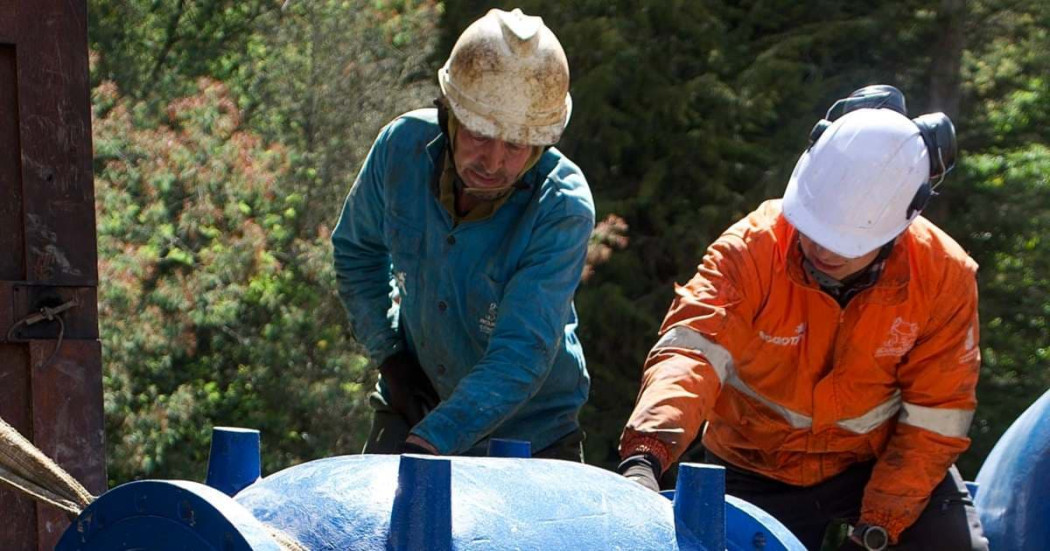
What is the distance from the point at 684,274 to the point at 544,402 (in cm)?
842

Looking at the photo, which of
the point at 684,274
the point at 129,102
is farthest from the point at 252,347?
the point at 684,274

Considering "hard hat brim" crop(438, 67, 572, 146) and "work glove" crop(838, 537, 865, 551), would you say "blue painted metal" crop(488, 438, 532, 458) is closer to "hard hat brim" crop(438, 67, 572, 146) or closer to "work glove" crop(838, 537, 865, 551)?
"hard hat brim" crop(438, 67, 572, 146)

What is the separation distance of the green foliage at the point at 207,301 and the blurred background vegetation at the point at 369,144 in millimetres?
19

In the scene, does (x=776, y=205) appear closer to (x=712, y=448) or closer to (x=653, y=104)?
(x=712, y=448)

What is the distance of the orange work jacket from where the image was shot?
13.0 ft

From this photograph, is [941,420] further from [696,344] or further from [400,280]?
[400,280]

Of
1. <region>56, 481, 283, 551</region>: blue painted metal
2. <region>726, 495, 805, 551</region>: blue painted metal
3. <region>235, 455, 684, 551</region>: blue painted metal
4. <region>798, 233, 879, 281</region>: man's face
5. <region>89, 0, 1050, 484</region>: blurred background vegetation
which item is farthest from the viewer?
<region>89, 0, 1050, 484</region>: blurred background vegetation

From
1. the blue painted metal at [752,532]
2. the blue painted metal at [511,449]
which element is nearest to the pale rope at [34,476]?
the blue painted metal at [511,449]

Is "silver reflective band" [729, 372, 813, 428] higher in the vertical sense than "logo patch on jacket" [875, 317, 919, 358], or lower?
lower

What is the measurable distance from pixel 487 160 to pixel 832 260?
36.2 inches

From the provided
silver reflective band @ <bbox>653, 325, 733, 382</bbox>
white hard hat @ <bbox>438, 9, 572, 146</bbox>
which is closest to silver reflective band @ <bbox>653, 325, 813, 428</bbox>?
silver reflective band @ <bbox>653, 325, 733, 382</bbox>

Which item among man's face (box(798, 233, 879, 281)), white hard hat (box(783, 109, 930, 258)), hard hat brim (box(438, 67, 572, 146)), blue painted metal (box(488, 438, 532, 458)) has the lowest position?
blue painted metal (box(488, 438, 532, 458))

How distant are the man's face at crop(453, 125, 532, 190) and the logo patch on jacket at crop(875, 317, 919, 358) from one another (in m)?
1.05

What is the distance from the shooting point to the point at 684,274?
12.3 meters
